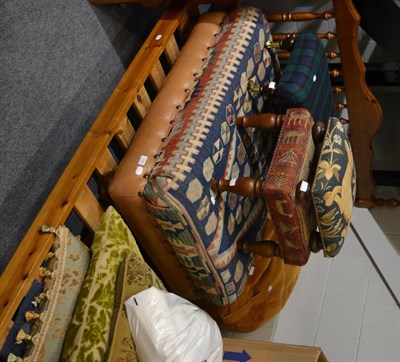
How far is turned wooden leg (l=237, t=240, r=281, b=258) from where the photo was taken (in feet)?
5.62

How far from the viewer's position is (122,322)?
1367 mm

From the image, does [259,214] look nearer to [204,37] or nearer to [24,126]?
[204,37]

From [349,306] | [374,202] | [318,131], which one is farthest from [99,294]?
[374,202]

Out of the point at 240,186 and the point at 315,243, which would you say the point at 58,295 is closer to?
the point at 240,186

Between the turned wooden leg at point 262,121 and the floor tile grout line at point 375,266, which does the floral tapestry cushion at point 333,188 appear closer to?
the turned wooden leg at point 262,121

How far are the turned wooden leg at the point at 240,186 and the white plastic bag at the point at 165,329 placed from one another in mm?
324

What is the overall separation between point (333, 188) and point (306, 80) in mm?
467

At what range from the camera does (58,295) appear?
1.32 metres

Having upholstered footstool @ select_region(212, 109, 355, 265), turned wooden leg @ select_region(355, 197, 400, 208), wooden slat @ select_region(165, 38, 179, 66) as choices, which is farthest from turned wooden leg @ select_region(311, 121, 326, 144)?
turned wooden leg @ select_region(355, 197, 400, 208)

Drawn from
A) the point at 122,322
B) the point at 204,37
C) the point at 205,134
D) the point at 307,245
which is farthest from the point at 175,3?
the point at 122,322

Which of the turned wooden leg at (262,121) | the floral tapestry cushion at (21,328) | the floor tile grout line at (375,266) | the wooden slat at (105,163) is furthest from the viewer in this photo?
the floor tile grout line at (375,266)

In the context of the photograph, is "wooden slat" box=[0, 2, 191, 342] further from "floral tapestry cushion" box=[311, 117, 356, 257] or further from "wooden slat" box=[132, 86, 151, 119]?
"floral tapestry cushion" box=[311, 117, 356, 257]

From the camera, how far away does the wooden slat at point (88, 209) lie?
4.81 ft

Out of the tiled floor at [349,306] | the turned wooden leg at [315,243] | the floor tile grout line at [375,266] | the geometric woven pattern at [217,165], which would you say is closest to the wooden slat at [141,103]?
the geometric woven pattern at [217,165]
